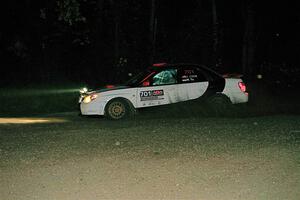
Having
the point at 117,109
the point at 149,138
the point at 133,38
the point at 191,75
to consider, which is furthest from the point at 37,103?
the point at 149,138

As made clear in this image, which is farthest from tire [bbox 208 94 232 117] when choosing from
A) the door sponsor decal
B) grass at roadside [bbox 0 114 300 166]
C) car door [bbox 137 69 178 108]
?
grass at roadside [bbox 0 114 300 166]

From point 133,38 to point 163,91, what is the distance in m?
13.7

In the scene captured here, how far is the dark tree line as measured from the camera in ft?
86.2

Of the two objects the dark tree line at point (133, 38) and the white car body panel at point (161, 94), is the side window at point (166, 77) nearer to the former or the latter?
the white car body panel at point (161, 94)

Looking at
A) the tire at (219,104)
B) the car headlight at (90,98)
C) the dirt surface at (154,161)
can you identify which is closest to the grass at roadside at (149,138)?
the dirt surface at (154,161)

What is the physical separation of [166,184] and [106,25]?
922 inches

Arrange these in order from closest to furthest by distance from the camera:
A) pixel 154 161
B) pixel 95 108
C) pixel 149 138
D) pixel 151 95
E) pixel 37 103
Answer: pixel 154 161 < pixel 149 138 < pixel 95 108 < pixel 151 95 < pixel 37 103

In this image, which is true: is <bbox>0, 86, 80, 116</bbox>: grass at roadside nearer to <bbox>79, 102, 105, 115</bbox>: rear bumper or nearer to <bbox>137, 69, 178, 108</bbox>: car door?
<bbox>79, 102, 105, 115</bbox>: rear bumper

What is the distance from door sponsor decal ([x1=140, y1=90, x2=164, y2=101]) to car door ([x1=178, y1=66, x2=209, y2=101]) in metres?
0.53

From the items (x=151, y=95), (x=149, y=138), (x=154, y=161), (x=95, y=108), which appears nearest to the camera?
(x=154, y=161)

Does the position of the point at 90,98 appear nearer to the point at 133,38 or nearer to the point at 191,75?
the point at 191,75

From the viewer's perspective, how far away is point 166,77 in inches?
603

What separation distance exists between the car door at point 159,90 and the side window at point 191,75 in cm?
21

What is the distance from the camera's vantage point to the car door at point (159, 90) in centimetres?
1505
